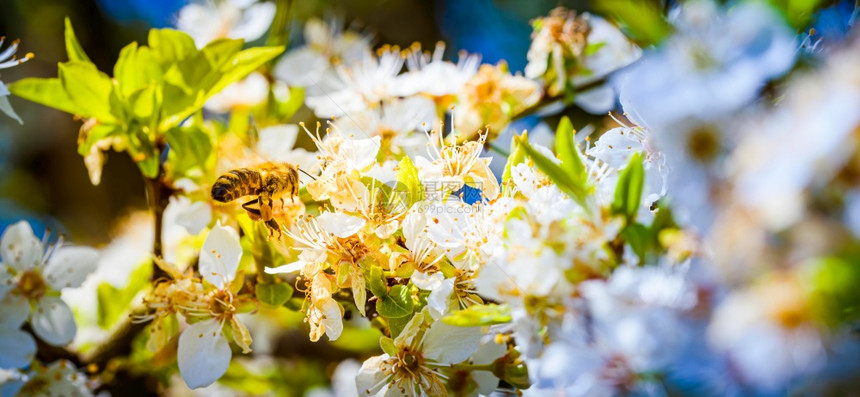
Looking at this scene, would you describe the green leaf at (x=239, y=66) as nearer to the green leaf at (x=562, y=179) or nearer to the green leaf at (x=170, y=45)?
the green leaf at (x=170, y=45)

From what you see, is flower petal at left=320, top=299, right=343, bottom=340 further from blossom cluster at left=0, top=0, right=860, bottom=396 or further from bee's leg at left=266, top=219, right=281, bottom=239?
bee's leg at left=266, top=219, right=281, bottom=239

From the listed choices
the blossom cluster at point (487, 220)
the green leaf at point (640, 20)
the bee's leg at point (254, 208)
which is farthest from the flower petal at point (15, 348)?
the green leaf at point (640, 20)

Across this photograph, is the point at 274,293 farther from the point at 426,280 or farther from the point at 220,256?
the point at 426,280

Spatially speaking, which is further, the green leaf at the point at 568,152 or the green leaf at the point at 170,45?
the green leaf at the point at 170,45

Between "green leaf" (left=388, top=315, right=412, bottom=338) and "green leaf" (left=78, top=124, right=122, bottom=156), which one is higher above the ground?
"green leaf" (left=388, top=315, right=412, bottom=338)

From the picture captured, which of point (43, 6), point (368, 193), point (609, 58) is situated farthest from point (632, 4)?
point (43, 6)

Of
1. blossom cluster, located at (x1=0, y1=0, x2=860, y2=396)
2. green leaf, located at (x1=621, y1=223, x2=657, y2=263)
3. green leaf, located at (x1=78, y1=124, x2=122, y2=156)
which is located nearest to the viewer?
blossom cluster, located at (x1=0, y1=0, x2=860, y2=396)

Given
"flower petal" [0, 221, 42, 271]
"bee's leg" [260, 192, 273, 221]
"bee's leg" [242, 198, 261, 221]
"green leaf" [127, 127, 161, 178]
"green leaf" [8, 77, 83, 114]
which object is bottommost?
"flower petal" [0, 221, 42, 271]

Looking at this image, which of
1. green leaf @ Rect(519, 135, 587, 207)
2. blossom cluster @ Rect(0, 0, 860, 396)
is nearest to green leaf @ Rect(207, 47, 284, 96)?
blossom cluster @ Rect(0, 0, 860, 396)
